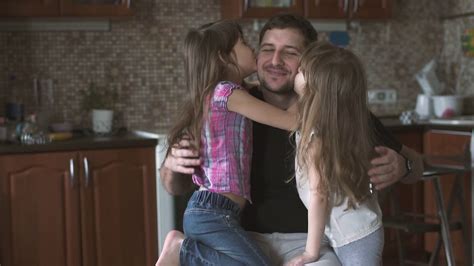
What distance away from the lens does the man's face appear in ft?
7.20

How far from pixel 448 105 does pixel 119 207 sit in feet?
7.05

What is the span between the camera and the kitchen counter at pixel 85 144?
10.8 feet

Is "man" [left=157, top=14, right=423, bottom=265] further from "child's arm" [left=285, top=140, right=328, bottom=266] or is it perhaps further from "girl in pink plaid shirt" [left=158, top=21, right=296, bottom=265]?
"child's arm" [left=285, top=140, right=328, bottom=266]

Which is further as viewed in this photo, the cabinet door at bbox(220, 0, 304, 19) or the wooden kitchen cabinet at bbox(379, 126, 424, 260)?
the wooden kitchen cabinet at bbox(379, 126, 424, 260)

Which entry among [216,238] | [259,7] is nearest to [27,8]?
[259,7]

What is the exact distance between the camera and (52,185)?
3355 millimetres

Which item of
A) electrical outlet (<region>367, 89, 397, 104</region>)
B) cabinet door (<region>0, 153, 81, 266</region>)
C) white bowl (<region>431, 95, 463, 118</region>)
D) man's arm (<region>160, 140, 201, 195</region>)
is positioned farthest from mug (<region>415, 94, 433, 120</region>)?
man's arm (<region>160, 140, 201, 195</region>)

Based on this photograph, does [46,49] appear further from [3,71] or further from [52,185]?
[52,185]

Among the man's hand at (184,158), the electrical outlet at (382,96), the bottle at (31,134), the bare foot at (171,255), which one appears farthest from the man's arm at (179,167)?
the electrical outlet at (382,96)

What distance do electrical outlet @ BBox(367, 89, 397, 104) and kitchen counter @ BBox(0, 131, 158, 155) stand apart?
66.0 inches

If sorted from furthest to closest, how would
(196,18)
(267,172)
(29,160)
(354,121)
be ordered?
1. (196,18)
2. (29,160)
3. (267,172)
4. (354,121)

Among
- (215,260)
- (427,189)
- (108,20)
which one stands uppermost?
(108,20)

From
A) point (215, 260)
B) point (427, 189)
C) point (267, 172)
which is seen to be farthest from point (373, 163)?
point (427, 189)

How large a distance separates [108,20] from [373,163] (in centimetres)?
233
